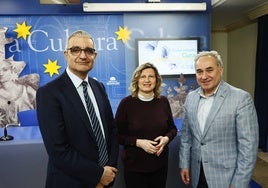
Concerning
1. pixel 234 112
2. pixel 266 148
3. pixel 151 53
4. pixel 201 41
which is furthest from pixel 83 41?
pixel 266 148

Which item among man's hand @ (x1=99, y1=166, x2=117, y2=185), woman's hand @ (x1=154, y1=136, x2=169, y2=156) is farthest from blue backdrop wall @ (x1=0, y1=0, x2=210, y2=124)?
man's hand @ (x1=99, y1=166, x2=117, y2=185)

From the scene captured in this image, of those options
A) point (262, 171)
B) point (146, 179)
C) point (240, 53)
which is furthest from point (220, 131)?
point (240, 53)

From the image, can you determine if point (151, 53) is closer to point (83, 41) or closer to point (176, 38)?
point (176, 38)

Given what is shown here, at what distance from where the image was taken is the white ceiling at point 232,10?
12.8ft

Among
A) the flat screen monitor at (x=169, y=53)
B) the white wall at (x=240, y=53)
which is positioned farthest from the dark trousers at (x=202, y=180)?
the white wall at (x=240, y=53)

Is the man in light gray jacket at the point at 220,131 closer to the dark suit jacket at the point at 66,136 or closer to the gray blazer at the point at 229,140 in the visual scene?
the gray blazer at the point at 229,140

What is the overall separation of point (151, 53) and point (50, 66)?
1.58 m

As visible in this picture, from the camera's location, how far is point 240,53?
226 inches

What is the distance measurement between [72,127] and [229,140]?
0.87 metres

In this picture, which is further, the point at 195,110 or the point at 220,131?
the point at 195,110

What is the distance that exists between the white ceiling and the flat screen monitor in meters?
0.66

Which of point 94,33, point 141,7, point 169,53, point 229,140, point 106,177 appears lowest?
point 106,177

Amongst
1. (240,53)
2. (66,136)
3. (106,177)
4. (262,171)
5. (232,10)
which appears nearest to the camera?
(66,136)

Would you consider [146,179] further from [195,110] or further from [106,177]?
[195,110]
